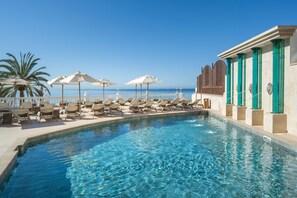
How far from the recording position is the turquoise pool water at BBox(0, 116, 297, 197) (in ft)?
13.2

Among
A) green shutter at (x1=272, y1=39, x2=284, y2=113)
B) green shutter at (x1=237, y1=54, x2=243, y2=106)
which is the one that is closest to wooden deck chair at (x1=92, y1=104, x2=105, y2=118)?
green shutter at (x1=237, y1=54, x2=243, y2=106)

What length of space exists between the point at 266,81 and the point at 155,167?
6.67 meters

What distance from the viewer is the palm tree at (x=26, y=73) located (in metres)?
19.1

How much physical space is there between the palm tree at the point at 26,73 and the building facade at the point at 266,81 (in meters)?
16.2

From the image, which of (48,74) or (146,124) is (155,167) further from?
(48,74)

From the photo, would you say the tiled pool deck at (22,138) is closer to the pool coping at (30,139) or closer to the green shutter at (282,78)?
the pool coping at (30,139)

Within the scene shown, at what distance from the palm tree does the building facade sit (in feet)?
53.0

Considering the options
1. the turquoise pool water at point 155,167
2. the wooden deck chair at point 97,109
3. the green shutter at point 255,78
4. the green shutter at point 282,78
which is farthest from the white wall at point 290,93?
the wooden deck chair at point 97,109

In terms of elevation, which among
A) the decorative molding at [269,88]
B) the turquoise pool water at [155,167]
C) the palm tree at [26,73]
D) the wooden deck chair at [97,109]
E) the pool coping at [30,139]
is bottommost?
the turquoise pool water at [155,167]

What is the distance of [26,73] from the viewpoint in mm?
20016

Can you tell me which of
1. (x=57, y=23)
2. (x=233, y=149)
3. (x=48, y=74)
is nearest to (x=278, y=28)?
(x=233, y=149)

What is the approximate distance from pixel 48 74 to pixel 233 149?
62.9 feet

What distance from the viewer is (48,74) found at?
21.1 m

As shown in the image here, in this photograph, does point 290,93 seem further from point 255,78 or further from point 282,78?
point 255,78
